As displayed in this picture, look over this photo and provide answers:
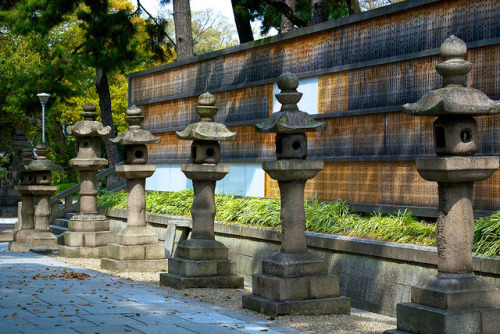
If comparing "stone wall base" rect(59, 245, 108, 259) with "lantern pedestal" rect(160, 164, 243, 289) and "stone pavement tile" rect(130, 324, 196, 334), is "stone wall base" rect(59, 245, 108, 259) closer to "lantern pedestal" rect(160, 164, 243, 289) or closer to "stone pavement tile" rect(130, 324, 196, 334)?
"lantern pedestal" rect(160, 164, 243, 289)

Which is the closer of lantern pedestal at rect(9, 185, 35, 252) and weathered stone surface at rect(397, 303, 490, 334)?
weathered stone surface at rect(397, 303, 490, 334)

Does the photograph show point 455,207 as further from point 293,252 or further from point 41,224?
point 41,224

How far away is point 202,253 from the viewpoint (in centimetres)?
1041

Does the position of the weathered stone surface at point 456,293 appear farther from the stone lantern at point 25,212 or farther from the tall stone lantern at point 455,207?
the stone lantern at point 25,212

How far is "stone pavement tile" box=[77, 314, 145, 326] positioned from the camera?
743cm

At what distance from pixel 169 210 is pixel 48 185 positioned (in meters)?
3.48

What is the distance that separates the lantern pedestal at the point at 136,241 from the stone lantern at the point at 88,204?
6.80ft

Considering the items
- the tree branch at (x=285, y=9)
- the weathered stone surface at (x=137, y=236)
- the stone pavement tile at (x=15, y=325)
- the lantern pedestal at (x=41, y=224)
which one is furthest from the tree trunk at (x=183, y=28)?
the stone pavement tile at (x=15, y=325)

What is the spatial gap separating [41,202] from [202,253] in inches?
282

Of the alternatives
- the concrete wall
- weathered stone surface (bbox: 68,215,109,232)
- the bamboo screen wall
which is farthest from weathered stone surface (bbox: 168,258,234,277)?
weathered stone surface (bbox: 68,215,109,232)

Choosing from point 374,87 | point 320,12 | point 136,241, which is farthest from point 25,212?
point 374,87

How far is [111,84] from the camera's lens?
120 feet

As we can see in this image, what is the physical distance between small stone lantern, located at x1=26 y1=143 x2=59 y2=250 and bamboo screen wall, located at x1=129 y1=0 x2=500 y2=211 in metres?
4.89

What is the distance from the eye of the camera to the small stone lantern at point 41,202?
15992mm
